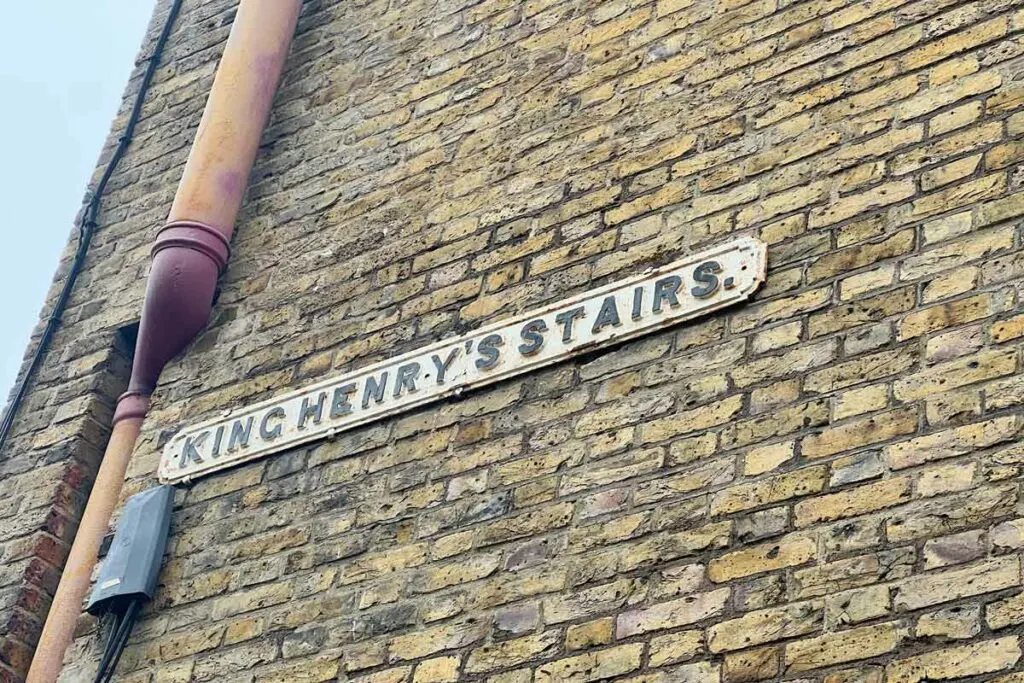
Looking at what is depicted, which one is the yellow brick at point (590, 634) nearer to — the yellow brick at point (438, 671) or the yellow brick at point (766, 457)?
the yellow brick at point (438, 671)

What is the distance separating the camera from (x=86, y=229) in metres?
7.88

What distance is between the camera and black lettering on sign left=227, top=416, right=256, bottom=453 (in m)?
6.24

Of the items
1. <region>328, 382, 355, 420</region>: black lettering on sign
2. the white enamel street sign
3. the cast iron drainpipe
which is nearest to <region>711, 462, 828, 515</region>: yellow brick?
the white enamel street sign

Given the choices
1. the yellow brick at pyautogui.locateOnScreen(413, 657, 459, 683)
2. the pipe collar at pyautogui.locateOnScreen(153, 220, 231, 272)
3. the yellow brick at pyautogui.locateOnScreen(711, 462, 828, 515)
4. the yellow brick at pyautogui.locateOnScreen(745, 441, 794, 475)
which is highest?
the pipe collar at pyautogui.locateOnScreen(153, 220, 231, 272)

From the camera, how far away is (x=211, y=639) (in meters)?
5.69

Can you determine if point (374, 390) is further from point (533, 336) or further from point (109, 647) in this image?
point (109, 647)

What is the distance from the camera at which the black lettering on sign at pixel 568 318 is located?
5609mm

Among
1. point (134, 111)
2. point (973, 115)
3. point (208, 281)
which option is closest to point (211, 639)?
point (208, 281)

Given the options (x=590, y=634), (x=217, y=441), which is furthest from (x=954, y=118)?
(x=217, y=441)

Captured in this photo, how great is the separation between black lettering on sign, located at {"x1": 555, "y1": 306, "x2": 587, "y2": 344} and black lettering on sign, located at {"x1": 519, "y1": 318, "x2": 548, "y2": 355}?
2.3 inches

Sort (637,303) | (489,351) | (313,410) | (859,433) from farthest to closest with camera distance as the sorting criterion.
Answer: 1. (313,410)
2. (489,351)
3. (637,303)
4. (859,433)

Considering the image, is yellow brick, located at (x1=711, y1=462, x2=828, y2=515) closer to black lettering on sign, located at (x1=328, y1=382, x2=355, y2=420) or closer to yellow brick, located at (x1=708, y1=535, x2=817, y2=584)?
yellow brick, located at (x1=708, y1=535, x2=817, y2=584)

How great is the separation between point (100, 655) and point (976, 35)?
366 centimetres

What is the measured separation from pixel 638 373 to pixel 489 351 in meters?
0.66
